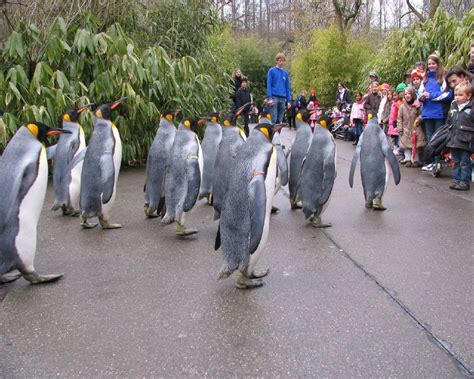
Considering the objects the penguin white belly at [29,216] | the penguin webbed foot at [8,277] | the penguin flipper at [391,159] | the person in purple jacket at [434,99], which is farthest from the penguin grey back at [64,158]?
the person in purple jacket at [434,99]

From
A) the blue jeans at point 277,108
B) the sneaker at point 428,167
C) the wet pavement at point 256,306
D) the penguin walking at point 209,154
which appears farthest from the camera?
the blue jeans at point 277,108

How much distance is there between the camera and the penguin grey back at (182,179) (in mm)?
3885

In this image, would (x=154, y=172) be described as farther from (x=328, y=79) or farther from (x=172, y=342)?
(x=328, y=79)

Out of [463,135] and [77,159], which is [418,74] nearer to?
[463,135]

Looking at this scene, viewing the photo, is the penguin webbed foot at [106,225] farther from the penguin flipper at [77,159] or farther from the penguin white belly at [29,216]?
the penguin white belly at [29,216]

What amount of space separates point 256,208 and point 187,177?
53.2 inches

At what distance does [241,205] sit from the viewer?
9.04 ft

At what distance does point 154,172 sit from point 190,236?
0.77 meters

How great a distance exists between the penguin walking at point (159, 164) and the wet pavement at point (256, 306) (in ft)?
1.17

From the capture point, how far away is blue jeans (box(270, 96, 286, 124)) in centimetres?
831

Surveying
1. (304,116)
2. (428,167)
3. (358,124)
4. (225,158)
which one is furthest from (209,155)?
(358,124)

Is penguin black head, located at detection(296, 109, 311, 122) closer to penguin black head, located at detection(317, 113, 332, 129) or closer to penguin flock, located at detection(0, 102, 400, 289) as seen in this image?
penguin flock, located at detection(0, 102, 400, 289)

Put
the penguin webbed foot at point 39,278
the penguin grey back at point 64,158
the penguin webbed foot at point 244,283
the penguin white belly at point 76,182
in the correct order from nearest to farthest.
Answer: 1. the penguin webbed foot at point 244,283
2. the penguin webbed foot at point 39,278
3. the penguin white belly at point 76,182
4. the penguin grey back at point 64,158

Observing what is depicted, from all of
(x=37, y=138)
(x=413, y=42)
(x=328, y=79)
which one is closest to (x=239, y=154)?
(x=37, y=138)
